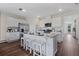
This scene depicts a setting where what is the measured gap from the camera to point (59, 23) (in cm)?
131

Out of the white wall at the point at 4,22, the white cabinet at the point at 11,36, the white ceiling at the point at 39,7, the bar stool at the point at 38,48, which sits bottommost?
the bar stool at the point at 38,48

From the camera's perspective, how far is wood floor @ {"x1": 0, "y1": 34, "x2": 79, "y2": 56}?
4.02 ft

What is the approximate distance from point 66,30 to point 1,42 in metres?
1.10

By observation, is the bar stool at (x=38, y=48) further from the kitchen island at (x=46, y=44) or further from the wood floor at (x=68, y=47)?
the wood floor at (x=68, y=47)

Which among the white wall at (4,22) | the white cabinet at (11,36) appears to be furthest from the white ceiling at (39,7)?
the white cabinet at (11,36)

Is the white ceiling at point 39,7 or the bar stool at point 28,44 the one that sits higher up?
the white ceiling at point 39,7

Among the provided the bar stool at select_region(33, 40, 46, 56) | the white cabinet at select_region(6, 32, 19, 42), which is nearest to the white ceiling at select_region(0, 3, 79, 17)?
the white cabinet at select_region(6, 32, 19, 42)

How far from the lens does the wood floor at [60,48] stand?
4.02ft

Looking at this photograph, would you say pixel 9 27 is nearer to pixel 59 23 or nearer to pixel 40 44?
pixel 40 44

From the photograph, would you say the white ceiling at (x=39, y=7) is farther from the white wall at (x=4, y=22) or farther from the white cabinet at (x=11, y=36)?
the white cabinet at (x=11, y=36)

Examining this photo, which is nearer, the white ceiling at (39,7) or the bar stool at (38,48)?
the white ceiling at (39,7)

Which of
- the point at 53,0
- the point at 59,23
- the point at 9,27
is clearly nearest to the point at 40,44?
the point at 59,23

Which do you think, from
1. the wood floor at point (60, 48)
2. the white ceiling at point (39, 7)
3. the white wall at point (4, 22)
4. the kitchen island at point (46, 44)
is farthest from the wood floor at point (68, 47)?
the white wall at point (4, 22)

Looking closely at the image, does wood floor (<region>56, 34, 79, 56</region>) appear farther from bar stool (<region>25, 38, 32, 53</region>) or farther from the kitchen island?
bar stool (<region>25, 38, 32, 53</region>)
